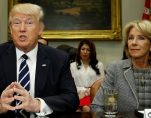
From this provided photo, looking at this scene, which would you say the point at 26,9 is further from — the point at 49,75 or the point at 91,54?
the point at 91,54

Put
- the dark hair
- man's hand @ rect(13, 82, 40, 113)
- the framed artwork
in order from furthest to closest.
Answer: the framed artwork, the dark hair, man's hand @ rect(13, 82, 40, 113)

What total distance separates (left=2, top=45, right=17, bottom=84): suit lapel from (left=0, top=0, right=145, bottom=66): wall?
424cm

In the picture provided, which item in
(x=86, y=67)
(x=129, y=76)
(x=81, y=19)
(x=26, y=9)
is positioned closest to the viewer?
(x=26, y=9)

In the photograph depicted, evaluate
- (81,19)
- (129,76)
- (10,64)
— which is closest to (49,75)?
(10,64)

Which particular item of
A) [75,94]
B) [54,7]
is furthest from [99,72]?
[75,94]

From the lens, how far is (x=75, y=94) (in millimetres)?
2502

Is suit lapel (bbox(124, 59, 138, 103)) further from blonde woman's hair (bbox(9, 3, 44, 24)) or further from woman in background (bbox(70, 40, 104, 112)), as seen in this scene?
woman in background (bbox(70, 40, 104, 112))

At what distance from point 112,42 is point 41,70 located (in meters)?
4.37

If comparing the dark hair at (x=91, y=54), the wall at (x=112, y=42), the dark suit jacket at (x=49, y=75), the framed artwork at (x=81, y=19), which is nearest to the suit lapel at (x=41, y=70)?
the dark suit jacket at (x=49, y=75)

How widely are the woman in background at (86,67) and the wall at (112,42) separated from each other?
0.51 m

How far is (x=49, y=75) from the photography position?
2518mm

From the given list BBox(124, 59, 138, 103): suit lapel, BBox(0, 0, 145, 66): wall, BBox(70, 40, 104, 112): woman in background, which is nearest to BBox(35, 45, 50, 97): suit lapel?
BBox(124, 59, 138, 103): suit lapel

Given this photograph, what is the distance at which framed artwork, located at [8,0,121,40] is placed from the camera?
6.62 metres

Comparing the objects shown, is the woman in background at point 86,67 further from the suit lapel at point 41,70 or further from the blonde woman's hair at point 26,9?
the blonde woman's hair at point 26,9
